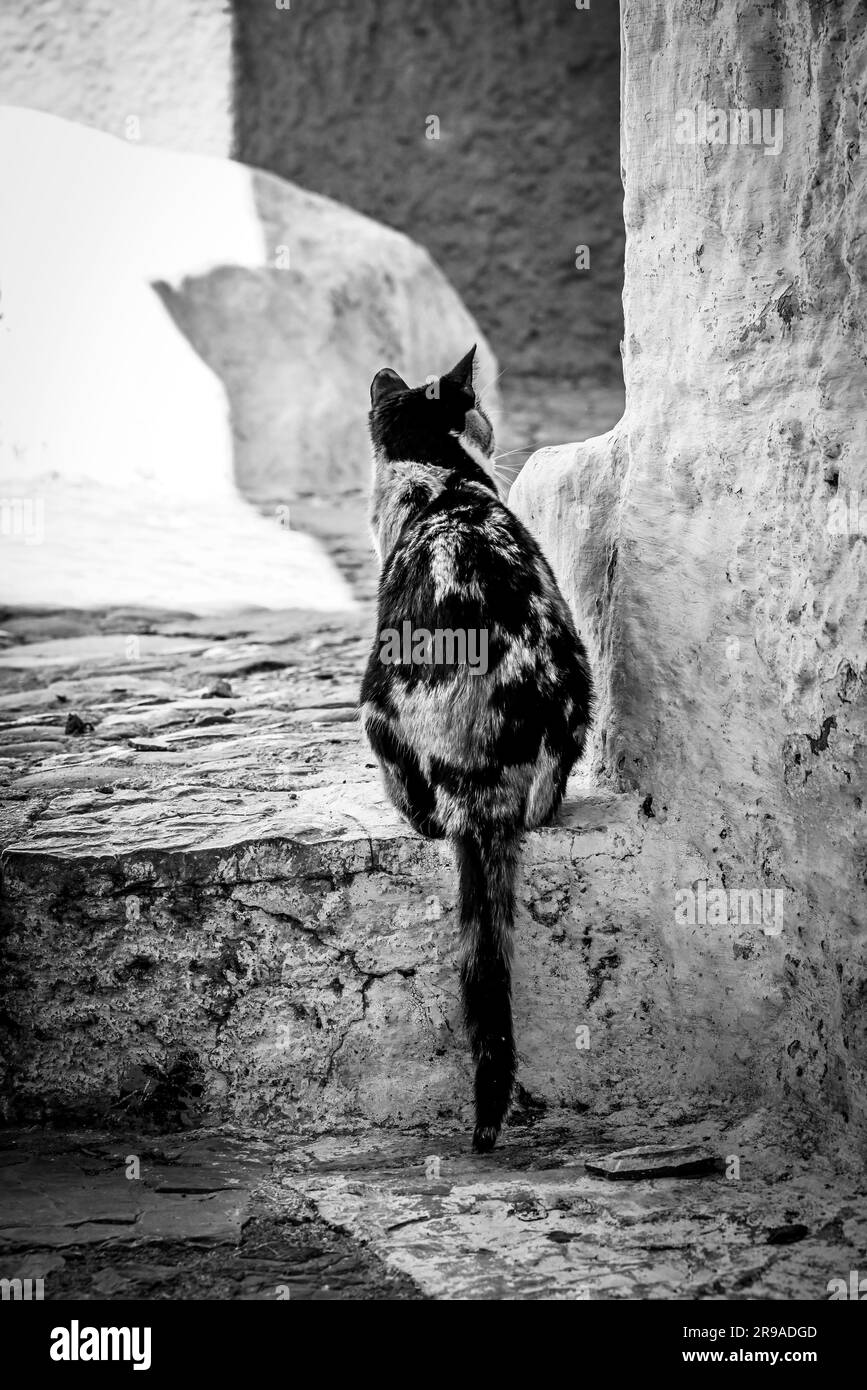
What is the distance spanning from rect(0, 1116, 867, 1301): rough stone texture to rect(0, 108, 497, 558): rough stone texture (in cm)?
472

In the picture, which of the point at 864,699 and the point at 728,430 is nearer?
the point at 864,699

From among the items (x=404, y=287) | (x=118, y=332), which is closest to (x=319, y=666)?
(x=118, y=332)

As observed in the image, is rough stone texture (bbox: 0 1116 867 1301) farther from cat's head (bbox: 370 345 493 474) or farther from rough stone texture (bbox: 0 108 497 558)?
rough stone texture (bbox: 0 108 497 558)

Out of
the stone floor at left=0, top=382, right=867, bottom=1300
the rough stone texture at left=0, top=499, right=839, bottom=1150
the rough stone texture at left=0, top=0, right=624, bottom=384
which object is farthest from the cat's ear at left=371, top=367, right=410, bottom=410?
the rough stone texture at left=0, top=0, right=624, bottom=384

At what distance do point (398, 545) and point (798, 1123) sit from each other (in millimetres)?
1629

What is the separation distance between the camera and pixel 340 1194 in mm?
2822

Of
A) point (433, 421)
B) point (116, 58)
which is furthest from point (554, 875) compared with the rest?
point (116, 58)

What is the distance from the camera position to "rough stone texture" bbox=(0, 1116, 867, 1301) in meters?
2.49

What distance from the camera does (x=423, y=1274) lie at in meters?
2.53

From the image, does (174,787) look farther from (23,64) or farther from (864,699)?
(23,64)

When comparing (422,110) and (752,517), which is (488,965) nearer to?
(752,517)

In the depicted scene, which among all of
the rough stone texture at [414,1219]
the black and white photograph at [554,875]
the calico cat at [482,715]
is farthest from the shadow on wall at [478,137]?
the rough stone texture at [414,1219]

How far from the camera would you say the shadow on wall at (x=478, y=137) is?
40.6 feet

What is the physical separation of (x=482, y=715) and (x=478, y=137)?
35.9ft
